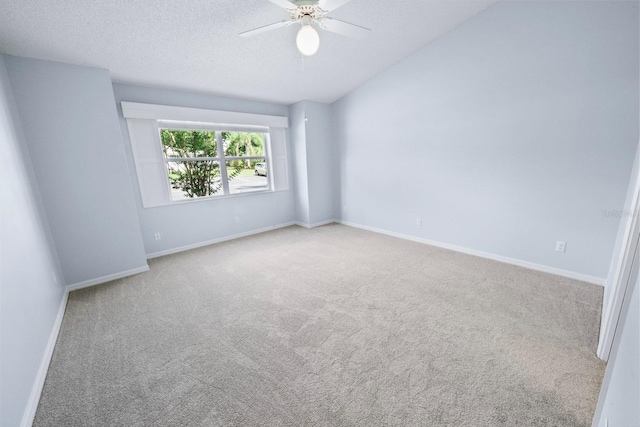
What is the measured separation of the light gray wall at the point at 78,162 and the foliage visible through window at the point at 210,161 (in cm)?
86

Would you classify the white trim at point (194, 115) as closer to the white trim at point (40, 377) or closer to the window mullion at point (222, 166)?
the window mullion at point (222, 166)

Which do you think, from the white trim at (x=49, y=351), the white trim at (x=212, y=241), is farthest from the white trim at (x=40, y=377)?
the white trim at (x=212, y=241)

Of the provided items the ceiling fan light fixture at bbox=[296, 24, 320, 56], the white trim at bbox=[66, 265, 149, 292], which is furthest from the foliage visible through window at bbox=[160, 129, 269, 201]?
the ceiling fan light fixture at bbox=[296, 24, 320, 56]

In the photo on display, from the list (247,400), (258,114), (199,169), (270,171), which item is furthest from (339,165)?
(247,400)

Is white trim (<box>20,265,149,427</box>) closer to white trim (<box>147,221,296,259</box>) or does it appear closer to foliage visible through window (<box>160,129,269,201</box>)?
white trim (<box>147,221,296,259</box>)

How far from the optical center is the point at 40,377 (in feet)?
5.11

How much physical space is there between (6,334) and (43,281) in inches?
37.6

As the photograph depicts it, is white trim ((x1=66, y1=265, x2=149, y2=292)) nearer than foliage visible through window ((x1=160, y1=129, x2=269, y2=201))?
Yes

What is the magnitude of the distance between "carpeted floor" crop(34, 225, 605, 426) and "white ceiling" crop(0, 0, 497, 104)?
7.76 ft

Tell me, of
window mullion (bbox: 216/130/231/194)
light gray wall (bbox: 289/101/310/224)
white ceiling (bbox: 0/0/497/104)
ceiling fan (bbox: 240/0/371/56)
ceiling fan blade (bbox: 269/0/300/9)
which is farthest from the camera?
light gray wall (bbox: 289/101/310/224)

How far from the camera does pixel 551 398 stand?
136 cm

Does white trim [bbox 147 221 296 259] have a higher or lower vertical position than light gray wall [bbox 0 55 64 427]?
lower

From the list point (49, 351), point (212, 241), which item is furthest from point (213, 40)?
point (49, 351)

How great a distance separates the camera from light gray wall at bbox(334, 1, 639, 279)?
2297mm
